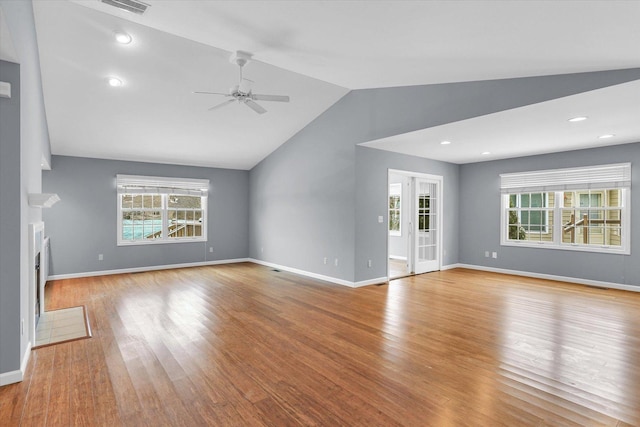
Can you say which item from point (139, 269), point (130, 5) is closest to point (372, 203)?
point (130, 5)

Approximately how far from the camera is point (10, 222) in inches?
97.6

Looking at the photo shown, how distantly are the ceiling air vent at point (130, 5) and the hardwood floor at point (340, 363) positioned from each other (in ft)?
9.92

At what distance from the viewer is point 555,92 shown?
11.3 ft

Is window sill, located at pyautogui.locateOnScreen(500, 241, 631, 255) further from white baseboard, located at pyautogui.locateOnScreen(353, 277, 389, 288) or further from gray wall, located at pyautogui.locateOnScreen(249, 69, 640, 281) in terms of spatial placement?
white baseboard, located at pyautogui.locateOnScreen(353, 277, 389, 288)

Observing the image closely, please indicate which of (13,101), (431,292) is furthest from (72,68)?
(431,292)

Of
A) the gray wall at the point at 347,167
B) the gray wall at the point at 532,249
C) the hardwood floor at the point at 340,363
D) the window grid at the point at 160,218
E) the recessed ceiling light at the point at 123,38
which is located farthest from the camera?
the window grid at the point at 160,218

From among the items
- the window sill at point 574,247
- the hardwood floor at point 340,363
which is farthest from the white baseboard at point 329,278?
the window sill at point 574,247

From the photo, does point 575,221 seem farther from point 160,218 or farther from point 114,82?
point 160,218

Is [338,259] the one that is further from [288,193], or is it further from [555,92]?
[555,92]

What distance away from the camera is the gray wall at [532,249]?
17.7 ft

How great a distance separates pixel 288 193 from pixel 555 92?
502 centimetres

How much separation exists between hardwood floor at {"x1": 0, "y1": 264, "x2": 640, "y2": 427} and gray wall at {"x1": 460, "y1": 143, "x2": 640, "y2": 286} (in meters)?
0.83

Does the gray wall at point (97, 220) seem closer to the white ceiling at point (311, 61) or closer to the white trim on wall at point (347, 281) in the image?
the white trim on wall at point (347, 281)

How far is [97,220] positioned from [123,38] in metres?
4.52
